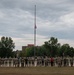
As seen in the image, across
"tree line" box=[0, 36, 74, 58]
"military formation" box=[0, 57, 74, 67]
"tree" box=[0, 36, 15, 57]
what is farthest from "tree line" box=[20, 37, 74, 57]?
"military formation" box=[0, 57, 74, 67]

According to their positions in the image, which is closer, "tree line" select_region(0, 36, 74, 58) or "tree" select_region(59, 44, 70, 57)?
"tree line" select_region(0, 36, 74, 58)

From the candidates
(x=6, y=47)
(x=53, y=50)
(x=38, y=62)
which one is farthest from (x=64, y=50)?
(x=38, y=62)

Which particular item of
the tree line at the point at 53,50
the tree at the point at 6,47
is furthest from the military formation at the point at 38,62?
the tree line at the point at 53,50

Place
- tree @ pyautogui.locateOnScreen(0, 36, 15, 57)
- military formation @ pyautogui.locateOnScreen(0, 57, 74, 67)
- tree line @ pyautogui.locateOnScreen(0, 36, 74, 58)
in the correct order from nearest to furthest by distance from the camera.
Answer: military formation @ pyautogui.locateOnScreen(0, 57, 74, 67), tree @ pyautogui.locateOnScreen(0, 36, 15, 57), tree line @ pyautogui.locateOnScreen(0, 36, 74, 58)

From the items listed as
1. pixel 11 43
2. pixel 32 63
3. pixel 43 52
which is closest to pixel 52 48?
pixel 43 52

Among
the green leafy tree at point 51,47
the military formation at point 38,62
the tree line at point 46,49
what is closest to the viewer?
the military formation at point 38,62

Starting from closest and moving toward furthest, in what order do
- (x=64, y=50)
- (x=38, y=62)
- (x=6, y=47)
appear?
Result: 1. (x=38, y=62)
2. (x=6, y=47)
3. (x=64, y=50)

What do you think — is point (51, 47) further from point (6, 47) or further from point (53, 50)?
point (6, 47)

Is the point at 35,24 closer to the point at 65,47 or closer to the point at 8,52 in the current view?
the point at 8,52

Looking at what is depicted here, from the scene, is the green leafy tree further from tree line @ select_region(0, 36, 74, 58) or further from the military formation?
the military formation

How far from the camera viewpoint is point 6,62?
225 ft

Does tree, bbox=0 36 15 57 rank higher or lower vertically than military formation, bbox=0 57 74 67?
higher

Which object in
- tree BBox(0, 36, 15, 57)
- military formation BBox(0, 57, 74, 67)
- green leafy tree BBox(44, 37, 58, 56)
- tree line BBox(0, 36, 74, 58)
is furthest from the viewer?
green leafy tree BBox(44, 37, 58, 56)

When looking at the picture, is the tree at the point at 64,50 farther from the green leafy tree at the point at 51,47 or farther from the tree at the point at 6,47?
the tree at the point at 6,47
